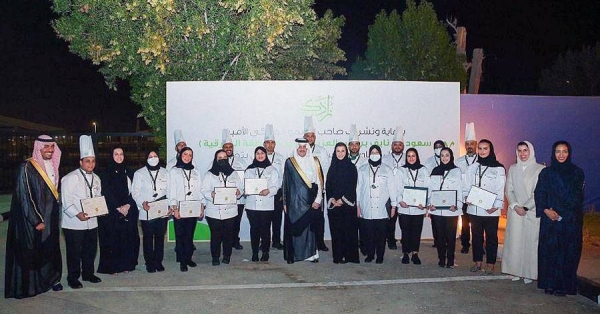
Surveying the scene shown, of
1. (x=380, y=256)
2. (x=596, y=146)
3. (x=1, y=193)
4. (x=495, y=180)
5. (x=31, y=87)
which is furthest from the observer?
(x=31, y=87)

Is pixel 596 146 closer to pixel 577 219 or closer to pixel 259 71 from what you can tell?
pixel 577 219

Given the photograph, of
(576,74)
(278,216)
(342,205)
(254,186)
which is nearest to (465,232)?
(342,205)

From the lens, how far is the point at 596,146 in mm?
13352

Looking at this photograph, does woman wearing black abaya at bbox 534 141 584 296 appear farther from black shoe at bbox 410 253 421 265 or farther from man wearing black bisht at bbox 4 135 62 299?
man wearing black bisht at bbox 4 135 62 299

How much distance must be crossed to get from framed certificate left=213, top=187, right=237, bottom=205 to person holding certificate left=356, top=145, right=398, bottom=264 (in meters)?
2.06

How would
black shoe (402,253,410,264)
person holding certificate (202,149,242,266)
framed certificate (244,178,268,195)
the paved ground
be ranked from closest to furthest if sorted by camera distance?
the paved ground < person holding certificate (202,149,242,266) < black shoe (402,253,410,264) < framed certificate (244,178,268,195)

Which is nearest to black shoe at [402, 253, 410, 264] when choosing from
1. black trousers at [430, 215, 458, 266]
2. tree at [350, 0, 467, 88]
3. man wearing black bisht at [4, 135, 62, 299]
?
black trousers at [430, 215, 458, 266]

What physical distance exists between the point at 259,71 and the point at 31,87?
27752mm

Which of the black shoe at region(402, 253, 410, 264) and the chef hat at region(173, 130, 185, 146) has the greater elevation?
the chef hat at region(173, 130, 185, 146)

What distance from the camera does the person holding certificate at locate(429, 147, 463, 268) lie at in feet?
28.4

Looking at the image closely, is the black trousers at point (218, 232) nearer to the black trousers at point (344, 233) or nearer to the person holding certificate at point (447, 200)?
the black trousers at point (344, 233)

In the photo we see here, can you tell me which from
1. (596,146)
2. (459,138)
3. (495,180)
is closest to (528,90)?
(596,146)

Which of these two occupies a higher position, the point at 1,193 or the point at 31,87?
the point at 31,87

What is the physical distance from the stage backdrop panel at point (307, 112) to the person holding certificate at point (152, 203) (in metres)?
1.74
